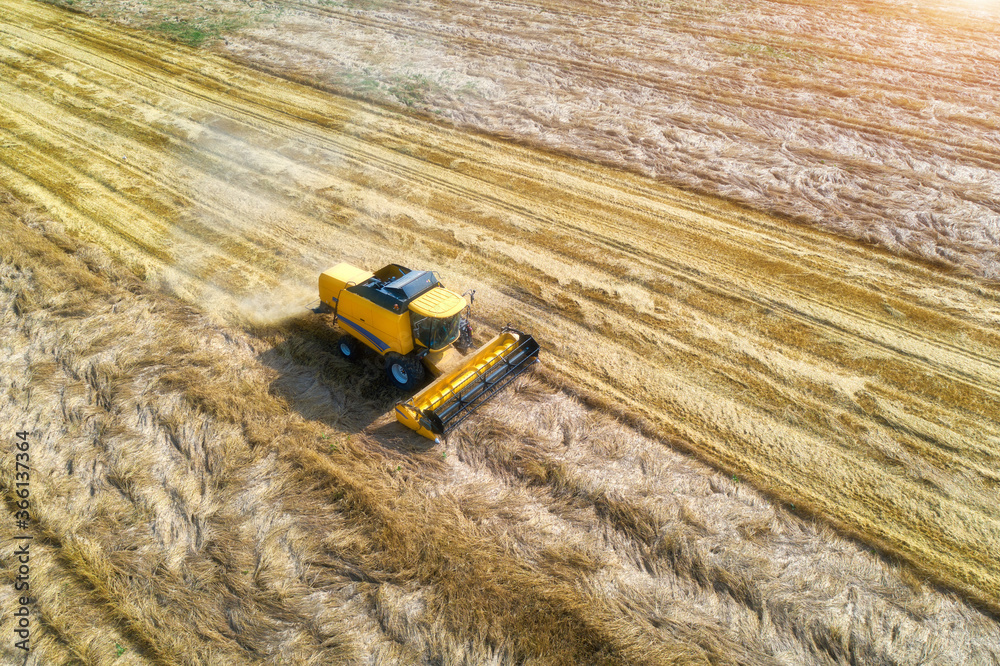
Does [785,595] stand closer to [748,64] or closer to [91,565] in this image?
[91,565]

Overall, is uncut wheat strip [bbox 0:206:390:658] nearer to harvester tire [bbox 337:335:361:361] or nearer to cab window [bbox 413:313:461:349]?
harvester tire [bbox 337:335:361:361]

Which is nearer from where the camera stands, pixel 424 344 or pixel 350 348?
pixel 424 344

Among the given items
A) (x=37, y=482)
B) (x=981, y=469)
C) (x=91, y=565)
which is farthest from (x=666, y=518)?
(x=37, y=482)

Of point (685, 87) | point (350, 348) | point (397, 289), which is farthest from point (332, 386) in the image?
point (685, 87)

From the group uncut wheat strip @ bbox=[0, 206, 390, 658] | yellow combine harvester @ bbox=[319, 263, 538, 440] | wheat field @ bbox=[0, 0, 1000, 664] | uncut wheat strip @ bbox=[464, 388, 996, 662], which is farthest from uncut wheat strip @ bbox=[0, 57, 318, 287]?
uncut wheat strip @ bbox=[464, 388, 996, 662]

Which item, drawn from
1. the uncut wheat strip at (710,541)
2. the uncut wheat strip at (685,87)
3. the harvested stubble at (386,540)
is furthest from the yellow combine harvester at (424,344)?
the uncut wheat strip at (685,87)

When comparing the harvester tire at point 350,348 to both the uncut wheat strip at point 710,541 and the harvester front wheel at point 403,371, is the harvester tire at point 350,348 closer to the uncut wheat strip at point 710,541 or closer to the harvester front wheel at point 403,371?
the harvester front wheel at point 403,371

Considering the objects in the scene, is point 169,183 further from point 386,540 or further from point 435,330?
point 386,540
